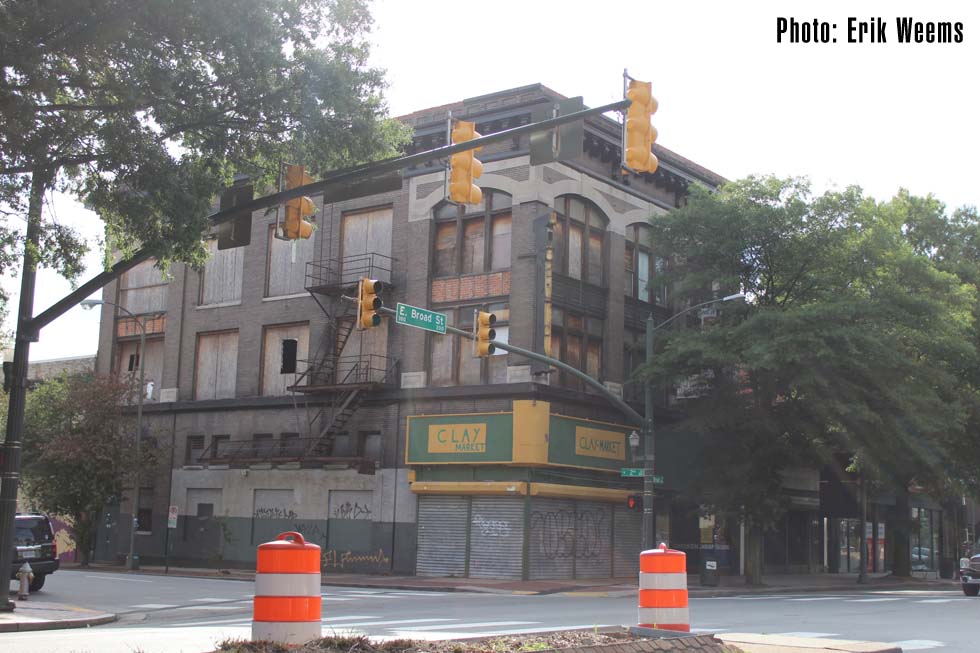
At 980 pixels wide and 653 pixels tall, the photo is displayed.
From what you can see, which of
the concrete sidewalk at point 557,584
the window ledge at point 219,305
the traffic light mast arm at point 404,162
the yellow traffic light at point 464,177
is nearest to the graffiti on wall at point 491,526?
the concrete sidewalk at point 557,584

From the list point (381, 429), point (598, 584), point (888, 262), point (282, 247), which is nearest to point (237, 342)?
point (282, 247)

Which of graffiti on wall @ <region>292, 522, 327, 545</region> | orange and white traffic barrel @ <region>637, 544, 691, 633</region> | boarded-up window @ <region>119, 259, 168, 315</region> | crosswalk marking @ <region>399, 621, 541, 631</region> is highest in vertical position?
boarded-up window @ <region>119, 259, 168, 315</region>

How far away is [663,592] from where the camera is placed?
10656 mm

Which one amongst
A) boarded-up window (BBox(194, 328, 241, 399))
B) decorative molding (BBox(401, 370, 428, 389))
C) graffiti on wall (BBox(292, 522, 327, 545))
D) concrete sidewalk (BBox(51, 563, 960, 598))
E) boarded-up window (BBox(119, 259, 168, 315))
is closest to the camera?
concrete sidewalk (BBox(51, 563, 960, 598))

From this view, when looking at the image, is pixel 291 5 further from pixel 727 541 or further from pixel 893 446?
pixel 727 541

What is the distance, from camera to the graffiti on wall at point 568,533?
1320 inches

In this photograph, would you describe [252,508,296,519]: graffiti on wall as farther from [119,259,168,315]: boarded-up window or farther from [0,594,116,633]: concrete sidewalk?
[0,594,116,633]: concrete sidewalk

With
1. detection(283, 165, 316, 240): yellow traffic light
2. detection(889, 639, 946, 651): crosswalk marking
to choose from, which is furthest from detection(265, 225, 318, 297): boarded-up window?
detection(889, 639, 946, 651): crosswalk marking

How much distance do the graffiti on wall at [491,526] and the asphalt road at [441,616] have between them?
16.0ft

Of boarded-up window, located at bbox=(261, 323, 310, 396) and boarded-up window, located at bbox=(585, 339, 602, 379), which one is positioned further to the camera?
boarded-up window, located at bbox=(261, 323, 310, 396)

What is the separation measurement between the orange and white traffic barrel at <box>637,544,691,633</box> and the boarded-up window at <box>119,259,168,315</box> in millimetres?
36664

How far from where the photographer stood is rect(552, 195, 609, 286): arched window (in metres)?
35.8

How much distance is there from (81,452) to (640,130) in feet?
101

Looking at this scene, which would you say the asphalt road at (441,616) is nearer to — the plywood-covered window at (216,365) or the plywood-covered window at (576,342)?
the plywood-covered window at (576,342)
